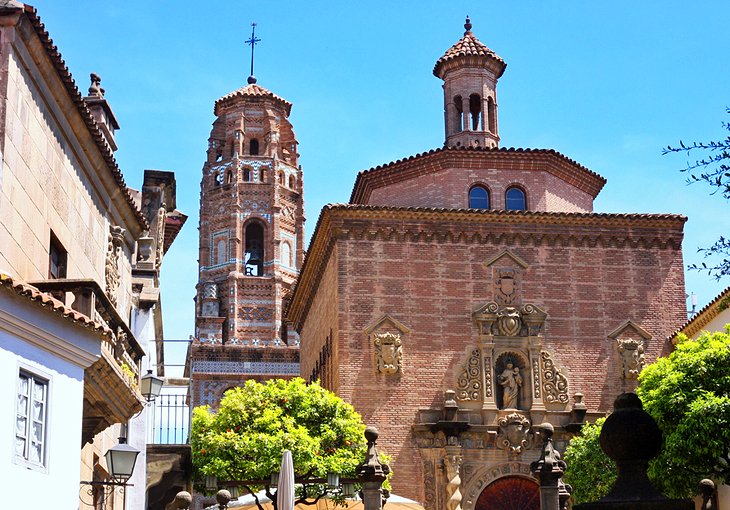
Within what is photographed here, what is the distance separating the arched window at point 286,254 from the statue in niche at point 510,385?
30.4 m

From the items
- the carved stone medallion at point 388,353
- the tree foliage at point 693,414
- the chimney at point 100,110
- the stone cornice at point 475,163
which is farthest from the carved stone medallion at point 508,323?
the chimney at point 100,110

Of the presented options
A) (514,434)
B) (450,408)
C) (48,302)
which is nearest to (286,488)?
(48,302)

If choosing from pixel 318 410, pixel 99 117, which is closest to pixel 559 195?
pixel 318 410

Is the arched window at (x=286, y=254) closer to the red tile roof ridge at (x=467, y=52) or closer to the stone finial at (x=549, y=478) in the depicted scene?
the red tile roof ridge at (x=467, y=52)

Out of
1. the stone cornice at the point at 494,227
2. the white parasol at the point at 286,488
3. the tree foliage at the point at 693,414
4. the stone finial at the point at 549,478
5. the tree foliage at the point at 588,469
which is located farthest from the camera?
the stone cornice at the point at 494,227

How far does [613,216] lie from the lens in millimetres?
34812

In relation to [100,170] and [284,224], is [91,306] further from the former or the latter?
[284,224]

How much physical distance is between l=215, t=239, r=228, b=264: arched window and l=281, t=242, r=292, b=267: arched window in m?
2.92

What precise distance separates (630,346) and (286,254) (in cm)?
3122

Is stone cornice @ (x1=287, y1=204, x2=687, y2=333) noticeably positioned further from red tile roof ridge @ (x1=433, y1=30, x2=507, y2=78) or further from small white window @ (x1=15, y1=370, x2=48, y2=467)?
small white window @ (x1=15, y1=370, x2=48, y2=467)

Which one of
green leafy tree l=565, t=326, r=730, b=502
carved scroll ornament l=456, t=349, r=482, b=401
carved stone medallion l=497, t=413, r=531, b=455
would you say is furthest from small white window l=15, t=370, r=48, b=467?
carved stone medallion l=497, t=413, r=531, b=455

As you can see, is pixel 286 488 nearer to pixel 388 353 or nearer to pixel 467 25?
pixel 388 353

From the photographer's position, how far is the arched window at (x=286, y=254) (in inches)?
2462

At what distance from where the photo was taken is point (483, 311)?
3347cm
